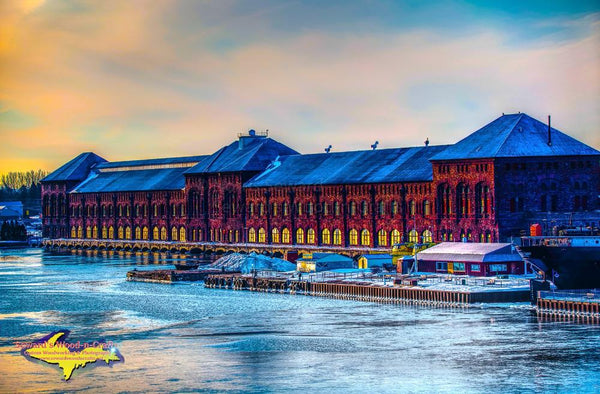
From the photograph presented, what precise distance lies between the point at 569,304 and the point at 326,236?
6171cm

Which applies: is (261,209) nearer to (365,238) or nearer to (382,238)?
(365,238)

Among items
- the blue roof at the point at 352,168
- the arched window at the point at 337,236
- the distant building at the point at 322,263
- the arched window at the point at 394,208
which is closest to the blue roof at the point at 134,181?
the blue roof at the point at 352,168

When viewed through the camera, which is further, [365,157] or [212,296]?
[365,157]

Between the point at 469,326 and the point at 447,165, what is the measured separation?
152 feet

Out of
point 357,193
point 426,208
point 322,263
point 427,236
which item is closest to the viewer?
point 322,263

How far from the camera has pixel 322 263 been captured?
109m

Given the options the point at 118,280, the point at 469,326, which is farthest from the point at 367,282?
the point at 118,280

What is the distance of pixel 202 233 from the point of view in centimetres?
16125

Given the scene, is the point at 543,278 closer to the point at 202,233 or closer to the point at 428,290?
the point at 428,290

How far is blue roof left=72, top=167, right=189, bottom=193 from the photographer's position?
17288 centimetres

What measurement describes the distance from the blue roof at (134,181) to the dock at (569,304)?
313 feet

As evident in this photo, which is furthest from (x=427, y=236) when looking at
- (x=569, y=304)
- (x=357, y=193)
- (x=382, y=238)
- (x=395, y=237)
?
(x=569, y=304)

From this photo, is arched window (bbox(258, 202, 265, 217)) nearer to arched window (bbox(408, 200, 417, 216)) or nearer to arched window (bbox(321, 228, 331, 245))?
arched window (bbox(321, 228, 331, 245))

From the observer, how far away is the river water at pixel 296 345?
55.7 meters
